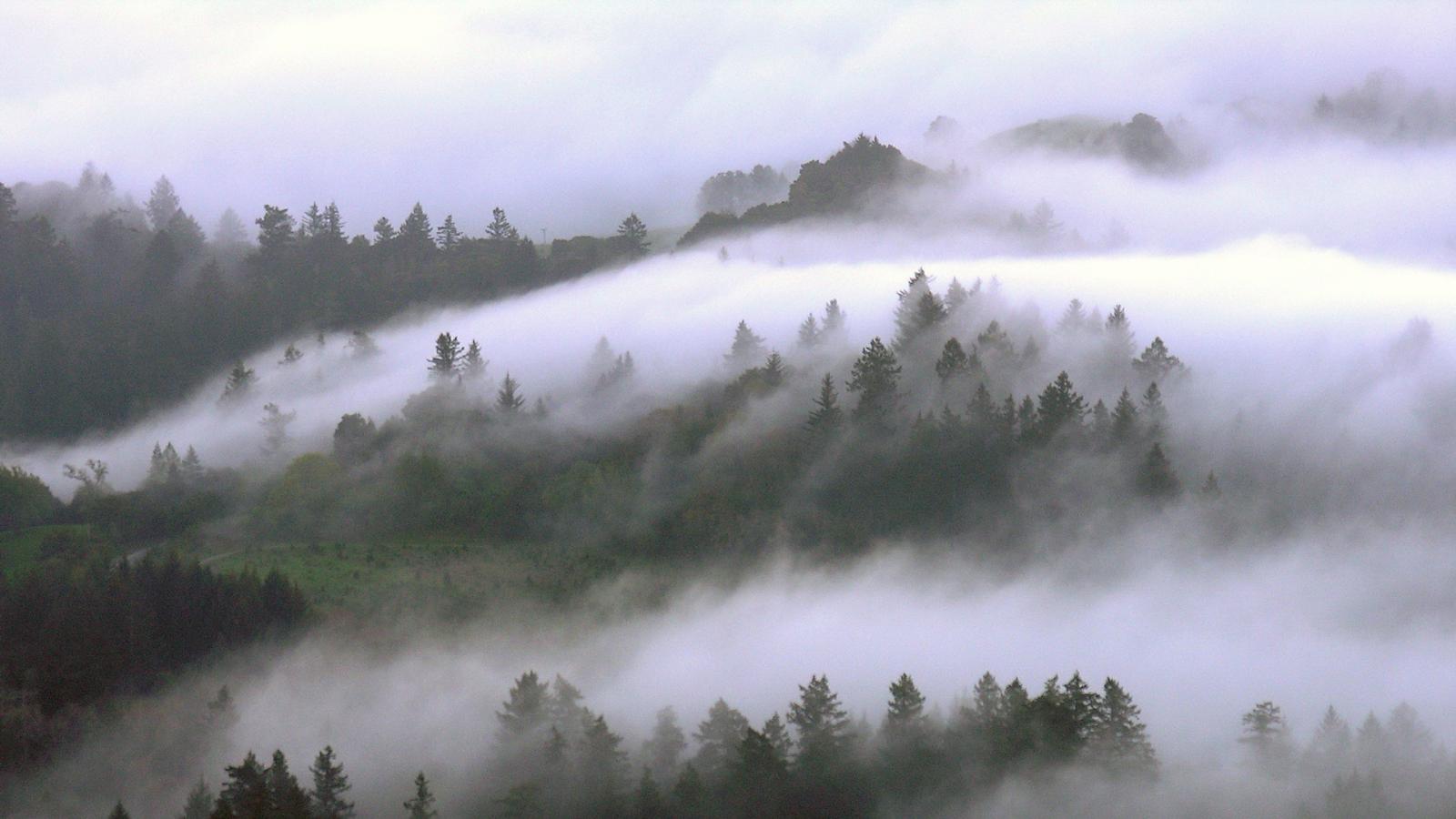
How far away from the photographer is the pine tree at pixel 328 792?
325ft

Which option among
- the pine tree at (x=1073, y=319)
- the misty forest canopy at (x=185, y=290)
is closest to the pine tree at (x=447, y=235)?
the misty forest canopy at (x=185, y=290)

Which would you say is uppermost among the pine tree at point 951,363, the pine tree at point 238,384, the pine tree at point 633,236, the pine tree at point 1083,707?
the pine tree at point 633,236

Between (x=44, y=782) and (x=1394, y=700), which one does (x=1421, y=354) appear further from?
(x=44, y=782)

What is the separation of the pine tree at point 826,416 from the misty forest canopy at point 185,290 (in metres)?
52.7

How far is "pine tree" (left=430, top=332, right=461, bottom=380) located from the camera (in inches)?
6137

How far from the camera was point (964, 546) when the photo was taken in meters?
136

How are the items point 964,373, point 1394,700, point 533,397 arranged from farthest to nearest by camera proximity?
point 533,397 → point 964,373 → point 1394,700

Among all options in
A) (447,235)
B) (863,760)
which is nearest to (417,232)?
(447,235)

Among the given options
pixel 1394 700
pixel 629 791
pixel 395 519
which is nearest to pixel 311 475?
pixel 395 519

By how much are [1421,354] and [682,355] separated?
6608 centimetres

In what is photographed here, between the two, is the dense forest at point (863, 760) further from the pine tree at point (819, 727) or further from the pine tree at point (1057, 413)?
the pine tree at point (1057, 413)

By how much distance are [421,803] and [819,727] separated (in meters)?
24.6

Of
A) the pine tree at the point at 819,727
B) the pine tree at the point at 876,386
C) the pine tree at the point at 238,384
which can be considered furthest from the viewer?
the pine tree at the point at 238,384

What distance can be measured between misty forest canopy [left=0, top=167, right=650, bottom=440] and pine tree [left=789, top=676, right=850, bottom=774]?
8174cm
